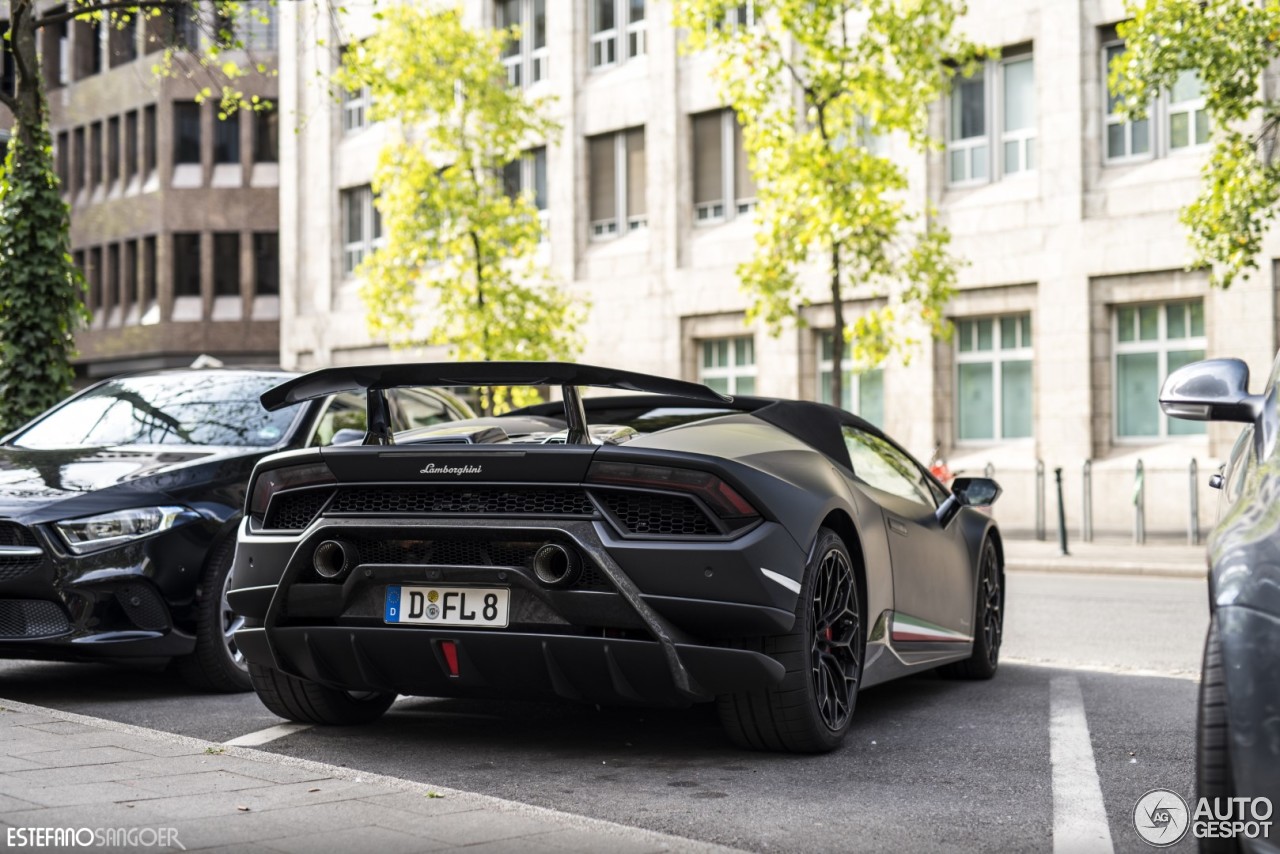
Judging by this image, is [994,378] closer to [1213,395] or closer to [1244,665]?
[1213,395]

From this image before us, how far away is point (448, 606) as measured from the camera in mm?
5406

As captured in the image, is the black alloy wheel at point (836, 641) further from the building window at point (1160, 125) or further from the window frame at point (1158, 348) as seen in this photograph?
the building window at point (1160, 125)

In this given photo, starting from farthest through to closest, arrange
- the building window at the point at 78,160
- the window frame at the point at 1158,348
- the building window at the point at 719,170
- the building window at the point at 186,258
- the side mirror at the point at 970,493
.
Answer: the building window at the point at 78,160
the building window at the point at 186,258
the building window at the point at 719,170
the window frame at the point at 1158,348
the side mirror at the point at 970,493

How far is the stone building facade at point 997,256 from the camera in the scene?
24.3 metres

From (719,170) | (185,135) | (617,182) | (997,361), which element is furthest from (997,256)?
(185,135)

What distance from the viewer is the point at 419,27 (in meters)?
25.9

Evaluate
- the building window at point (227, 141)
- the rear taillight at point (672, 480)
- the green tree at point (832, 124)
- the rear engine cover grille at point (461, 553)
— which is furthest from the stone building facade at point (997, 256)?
the rear engine cover grille at point (461, 553)

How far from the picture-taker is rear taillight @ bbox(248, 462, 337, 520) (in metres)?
5.65

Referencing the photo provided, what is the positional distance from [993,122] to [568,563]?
74.2ft

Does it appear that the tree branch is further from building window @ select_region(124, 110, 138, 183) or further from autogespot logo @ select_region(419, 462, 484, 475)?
building window @ select_region(124, 110, 138, 183)

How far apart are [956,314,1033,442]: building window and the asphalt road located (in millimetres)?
17653

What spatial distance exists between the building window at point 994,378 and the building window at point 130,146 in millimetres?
27496

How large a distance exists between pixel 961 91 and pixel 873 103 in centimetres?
731

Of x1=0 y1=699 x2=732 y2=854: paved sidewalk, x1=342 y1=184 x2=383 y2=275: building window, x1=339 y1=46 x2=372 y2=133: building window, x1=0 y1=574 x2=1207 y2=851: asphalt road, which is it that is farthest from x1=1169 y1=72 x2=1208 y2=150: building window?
x1=0 y1=699 x2=732 y2=854: paved sidewalk
